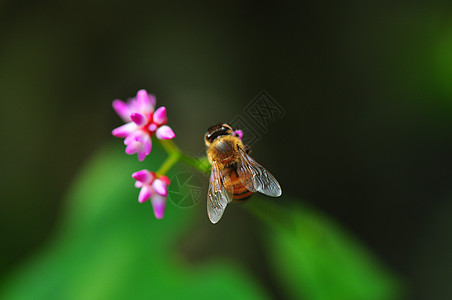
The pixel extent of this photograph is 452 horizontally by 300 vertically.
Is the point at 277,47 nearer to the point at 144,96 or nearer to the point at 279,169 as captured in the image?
the point at 279,169

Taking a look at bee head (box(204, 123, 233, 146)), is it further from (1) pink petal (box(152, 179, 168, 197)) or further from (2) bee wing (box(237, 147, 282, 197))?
(1) pink petal (box(152, 179, 168, 197))

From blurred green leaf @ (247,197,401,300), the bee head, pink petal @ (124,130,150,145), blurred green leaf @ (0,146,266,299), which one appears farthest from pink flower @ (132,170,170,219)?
blurred green leaf @ (0,146,266,299)

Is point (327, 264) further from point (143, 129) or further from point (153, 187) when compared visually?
point (143, 129)

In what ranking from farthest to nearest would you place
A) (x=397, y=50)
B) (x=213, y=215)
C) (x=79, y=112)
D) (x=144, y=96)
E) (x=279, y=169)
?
(x=79, y=112) → (x=279, y=169) → (x=397, y=50) → (x=144, y=96) → (x=213, y=215)

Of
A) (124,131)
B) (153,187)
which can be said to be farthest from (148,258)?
(124,131)

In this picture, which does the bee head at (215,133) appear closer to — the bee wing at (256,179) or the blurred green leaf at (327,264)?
the bee wing at (256,179)

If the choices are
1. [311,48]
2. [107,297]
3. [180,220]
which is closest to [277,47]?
[311,48]

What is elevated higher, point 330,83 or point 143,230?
point 330,83
